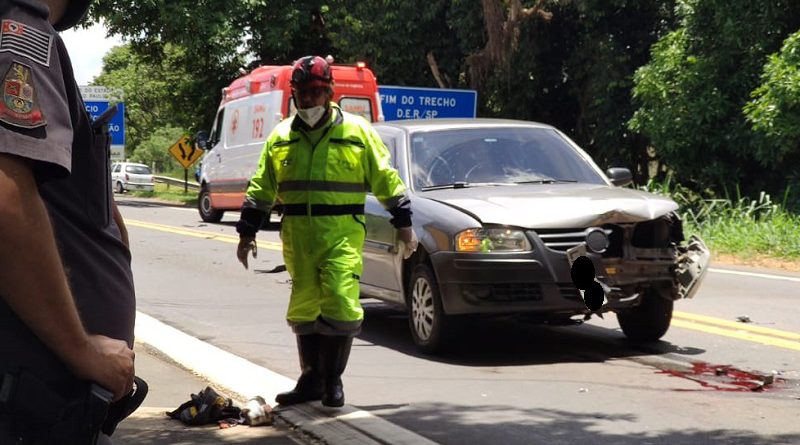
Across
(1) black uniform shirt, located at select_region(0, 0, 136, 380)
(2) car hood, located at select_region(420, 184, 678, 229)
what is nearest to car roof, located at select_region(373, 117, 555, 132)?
(2) car hood, located at select_region(420, 184, 678, 229)

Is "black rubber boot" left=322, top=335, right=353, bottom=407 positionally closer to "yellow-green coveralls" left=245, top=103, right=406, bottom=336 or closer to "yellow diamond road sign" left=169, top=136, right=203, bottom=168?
"yellow-green coveralls" left=245, top=103, right=406, bottom=336

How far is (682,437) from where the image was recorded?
5938 millimetres

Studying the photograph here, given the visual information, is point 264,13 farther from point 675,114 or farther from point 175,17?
point 675,114

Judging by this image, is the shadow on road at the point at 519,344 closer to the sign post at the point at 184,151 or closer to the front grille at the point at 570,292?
the front grille at the point at 570,292

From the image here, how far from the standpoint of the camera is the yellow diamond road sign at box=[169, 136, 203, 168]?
4159cm

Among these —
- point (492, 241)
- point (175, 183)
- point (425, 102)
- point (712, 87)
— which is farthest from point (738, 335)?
point (175, 183)

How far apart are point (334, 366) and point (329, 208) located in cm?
85

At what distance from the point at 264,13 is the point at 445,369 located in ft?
95.3

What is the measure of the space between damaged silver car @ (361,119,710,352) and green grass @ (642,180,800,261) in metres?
8.45

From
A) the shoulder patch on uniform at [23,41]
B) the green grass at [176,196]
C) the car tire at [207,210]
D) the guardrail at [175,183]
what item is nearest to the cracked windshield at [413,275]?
the shoulder patch on uniform at [23,41]

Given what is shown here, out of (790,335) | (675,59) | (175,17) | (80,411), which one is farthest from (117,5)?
(80,411)

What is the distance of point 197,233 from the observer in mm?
21641

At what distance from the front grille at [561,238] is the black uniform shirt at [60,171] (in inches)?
218

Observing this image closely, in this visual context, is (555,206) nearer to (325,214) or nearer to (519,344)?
(519,344)
